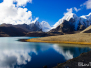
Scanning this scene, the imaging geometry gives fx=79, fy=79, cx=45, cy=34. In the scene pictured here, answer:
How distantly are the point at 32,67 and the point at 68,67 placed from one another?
21.3 ft

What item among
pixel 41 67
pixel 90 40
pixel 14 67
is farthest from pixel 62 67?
pixel 90 40

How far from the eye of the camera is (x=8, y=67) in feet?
49.4

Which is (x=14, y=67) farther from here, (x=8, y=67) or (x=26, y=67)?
(x=26, y=67)

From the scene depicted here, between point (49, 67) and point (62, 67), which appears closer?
point (62, 67)

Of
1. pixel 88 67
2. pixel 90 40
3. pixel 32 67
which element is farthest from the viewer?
pixel 90 40

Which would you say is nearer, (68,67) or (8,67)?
(68,67)

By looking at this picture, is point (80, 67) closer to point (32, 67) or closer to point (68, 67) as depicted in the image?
point (68, 67)

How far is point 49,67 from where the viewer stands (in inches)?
583

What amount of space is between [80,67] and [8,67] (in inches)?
510

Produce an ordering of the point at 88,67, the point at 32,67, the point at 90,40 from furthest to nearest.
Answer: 1. the point at 90,40
2. the point at 32,67
3. the point at 88,67

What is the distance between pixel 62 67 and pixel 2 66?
37.8 feet

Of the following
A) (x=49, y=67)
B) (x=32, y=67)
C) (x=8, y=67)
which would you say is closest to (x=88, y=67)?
(x=49, y=67)

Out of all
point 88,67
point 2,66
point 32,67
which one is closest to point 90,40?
point 88,67

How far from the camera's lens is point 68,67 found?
41.9ft
